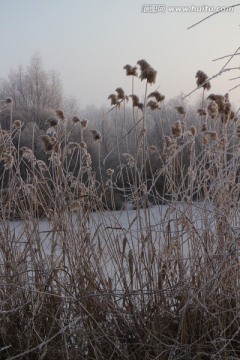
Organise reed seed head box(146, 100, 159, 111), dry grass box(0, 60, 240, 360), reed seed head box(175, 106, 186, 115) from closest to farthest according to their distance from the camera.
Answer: dry grass box(0, 60, 240, 360), reed seed head box(146, 100, 159, 111), reed seed head box(175, 106, 186, 115)

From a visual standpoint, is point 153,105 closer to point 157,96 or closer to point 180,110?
point 157,96

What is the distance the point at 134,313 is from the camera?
8.20ft

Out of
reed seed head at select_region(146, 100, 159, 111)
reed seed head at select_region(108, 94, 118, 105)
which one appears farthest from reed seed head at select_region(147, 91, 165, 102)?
reed seed head at select_region(108, 94, 118, 105)

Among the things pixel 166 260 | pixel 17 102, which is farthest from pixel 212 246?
pixel 17 102

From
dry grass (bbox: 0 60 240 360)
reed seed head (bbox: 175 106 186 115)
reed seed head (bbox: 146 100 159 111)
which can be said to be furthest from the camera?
reed seed head (bbox: 175 106 186 115)

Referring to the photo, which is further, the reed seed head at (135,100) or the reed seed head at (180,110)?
the reed seed head at (180,110)

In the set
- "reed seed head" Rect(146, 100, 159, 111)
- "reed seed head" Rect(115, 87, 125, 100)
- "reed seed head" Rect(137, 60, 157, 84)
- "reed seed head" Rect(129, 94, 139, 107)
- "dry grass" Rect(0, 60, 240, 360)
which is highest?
"reed seed head" Rect(137, 60, 157, 84)

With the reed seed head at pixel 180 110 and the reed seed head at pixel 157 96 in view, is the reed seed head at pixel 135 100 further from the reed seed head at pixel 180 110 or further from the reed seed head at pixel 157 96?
the reed seed head at pixel 180 110

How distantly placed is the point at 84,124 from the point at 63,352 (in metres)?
1.00

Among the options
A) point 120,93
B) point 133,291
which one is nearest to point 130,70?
point 120,93

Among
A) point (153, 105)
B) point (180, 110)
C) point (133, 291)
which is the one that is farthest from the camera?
point (180, 110)

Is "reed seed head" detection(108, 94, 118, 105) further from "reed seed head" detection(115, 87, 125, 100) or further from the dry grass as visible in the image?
the dry grass

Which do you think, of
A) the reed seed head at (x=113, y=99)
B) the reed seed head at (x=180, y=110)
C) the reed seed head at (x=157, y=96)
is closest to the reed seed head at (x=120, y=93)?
the reed seed head at (x=113, y=99)

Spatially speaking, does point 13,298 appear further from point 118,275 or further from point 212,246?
point 212,246
